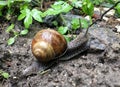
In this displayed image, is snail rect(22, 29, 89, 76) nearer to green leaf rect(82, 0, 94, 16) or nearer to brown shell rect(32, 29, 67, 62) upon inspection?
brown shell rect(32, 29, 67, 62)

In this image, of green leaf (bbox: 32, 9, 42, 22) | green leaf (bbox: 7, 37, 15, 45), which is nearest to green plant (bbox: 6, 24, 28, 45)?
green leaf (bbox: 7, 37, 15, 45)

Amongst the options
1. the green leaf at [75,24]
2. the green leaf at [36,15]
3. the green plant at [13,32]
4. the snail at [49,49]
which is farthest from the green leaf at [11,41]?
the green leaf at [75,24]

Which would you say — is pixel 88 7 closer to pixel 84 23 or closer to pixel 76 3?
pixel 84 23

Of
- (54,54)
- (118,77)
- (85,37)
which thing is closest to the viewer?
(118,77)

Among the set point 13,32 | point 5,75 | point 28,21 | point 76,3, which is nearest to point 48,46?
point 5,75

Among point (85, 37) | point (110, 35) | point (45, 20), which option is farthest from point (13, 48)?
point (110, 35)

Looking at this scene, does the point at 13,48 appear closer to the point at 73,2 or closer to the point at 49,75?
the point at 49,75
